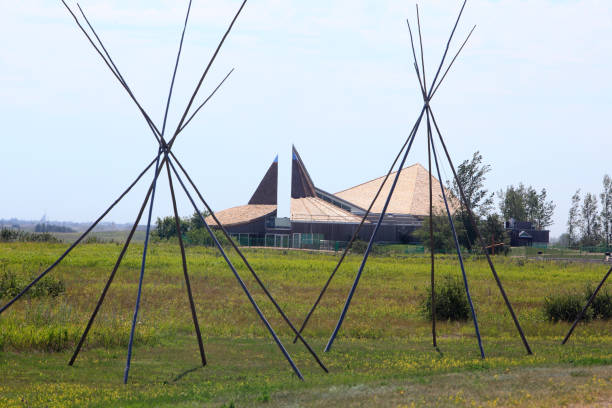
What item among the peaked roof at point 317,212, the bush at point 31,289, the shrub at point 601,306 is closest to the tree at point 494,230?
the peaked roof at point 317,212

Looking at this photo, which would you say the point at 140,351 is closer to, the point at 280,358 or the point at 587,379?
the point at 280,358

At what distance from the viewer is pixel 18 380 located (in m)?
9.57

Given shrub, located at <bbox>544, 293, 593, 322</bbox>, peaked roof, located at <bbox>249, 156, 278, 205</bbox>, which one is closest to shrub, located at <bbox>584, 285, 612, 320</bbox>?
shrub, located at <bbox>544, 293, 593, 322</bbox>

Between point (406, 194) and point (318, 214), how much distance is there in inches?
501

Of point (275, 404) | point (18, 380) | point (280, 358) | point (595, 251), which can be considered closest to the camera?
point (275, 404)

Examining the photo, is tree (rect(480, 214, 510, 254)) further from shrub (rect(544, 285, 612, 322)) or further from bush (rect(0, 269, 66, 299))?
bush (rect(0, 269, 66, 299))

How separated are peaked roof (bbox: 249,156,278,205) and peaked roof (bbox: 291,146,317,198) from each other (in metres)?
3.55

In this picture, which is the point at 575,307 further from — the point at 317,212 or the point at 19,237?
the point at 317,212

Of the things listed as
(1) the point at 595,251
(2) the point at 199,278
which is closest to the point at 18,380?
(2) the point at 199,278

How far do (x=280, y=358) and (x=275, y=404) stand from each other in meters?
4.00

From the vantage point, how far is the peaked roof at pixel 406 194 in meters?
60.3

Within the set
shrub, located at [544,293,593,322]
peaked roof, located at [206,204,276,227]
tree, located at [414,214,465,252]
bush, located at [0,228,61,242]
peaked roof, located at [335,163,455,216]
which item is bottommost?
shrub, located at [544,293,593,322]

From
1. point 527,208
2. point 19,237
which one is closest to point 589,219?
point 527,208

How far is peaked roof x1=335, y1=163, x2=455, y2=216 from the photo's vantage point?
6034 centimetres
